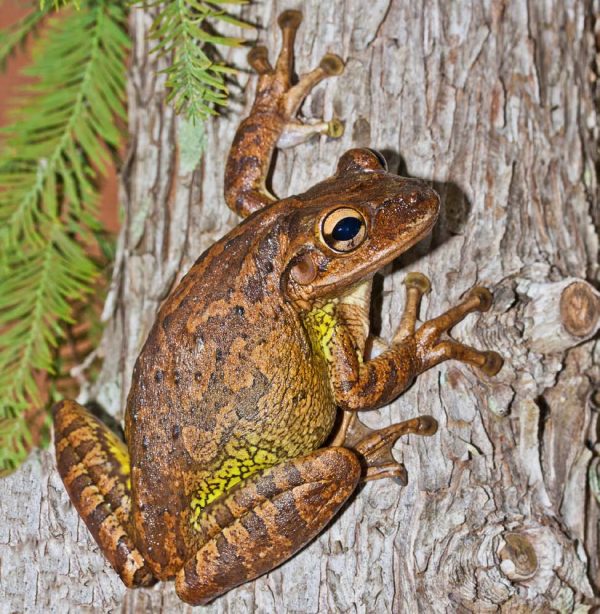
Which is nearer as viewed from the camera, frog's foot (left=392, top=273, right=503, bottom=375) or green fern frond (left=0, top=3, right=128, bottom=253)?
frog's foot (left=392, top=273, right=503, bottom=375)

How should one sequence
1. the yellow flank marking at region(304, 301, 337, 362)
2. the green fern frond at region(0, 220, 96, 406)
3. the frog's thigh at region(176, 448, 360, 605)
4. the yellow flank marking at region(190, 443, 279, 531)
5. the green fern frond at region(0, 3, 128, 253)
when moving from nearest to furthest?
the frog's thigh at region(176, 448, 360, 605) < the yellow flank marking at region(190, 443, 279, 531) < the yellow flank marking at region(304, 301, 337, 362) < the green fern frond at region(0, 220, 96, 406) < the green fern frond at region(0, 3, 128, 253)

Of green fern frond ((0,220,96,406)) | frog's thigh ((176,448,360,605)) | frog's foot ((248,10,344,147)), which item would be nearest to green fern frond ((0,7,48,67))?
green fern frond ((0,220,96,406))

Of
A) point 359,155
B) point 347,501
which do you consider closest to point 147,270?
point 359,155

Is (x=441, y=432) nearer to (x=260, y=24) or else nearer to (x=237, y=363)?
(x=237, y=363)

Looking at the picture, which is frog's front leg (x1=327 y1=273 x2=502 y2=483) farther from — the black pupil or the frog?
the black pupil

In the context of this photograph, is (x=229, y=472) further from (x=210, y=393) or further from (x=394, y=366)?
(x=394, y=366)

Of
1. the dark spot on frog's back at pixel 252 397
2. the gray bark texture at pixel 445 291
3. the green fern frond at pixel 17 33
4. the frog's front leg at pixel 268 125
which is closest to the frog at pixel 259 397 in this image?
the dark spot on frog's back at pixel 252 397

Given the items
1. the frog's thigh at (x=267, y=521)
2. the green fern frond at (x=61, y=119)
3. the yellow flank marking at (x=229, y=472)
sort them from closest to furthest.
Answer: the frog's thigh at (x=267, y=521), the yellow flank marking at (x=229, y=472), the green fern frond at (x=61, y=119)

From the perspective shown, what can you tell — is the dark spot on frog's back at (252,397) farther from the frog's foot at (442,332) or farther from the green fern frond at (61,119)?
the green fern frond at (61,119)
